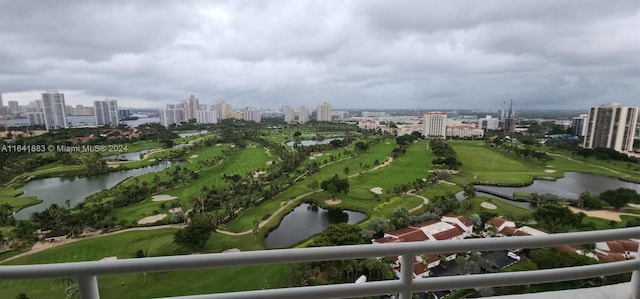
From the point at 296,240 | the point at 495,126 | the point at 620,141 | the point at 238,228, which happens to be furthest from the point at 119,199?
the point at 495,126

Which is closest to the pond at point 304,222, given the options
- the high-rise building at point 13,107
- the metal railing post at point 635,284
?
the metal railing post at point 635,284

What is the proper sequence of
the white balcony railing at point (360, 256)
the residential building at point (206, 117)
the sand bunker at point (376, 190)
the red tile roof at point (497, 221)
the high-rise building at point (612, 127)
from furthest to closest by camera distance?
the residential building at point (206, 117) → the high-rise building at point (612, 127) → the sand bunker at point (376, 190) → the red tile roof at point (497, 221) → the white balcony railing at point (360, 256)

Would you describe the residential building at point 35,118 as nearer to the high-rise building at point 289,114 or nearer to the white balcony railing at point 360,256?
the white balcony railing at point 360,256

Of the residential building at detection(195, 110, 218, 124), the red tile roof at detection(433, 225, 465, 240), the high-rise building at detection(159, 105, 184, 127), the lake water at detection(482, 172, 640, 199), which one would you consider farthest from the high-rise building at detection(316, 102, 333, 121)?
the red tile roof at detection(433, 225, 465, 240)

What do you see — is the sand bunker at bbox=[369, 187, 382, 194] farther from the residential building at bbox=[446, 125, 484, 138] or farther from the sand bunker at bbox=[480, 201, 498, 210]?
the residential building at bbox=[446, 125, 484, 138]

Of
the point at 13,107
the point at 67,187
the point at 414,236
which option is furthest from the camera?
the point at 13,107

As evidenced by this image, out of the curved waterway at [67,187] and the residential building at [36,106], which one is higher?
the residential building at [36,106]

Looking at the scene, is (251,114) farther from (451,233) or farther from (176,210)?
(451,233)

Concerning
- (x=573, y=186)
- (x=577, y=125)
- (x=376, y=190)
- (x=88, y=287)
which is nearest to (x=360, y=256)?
(x=88, y=287)
